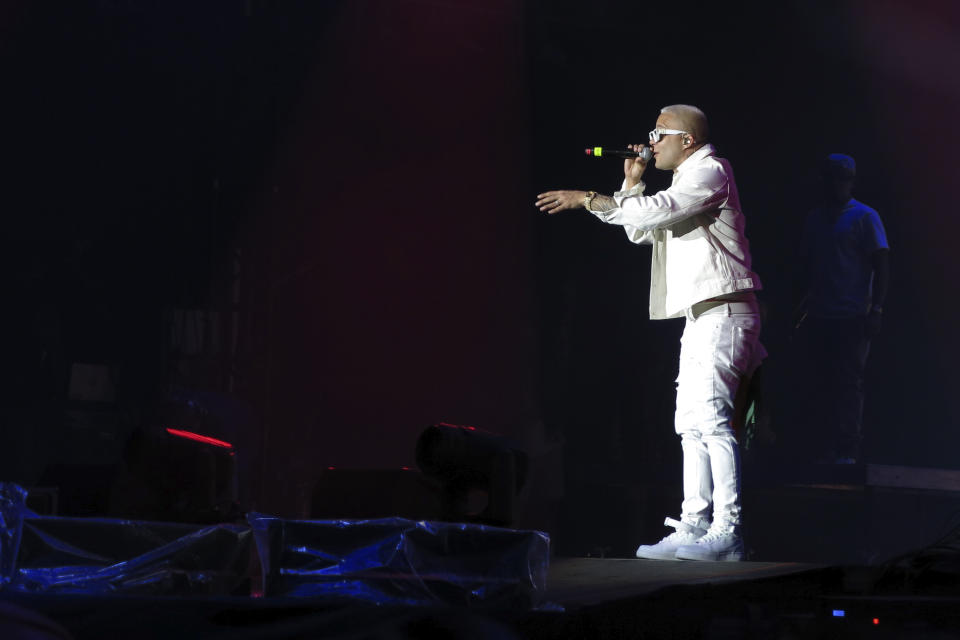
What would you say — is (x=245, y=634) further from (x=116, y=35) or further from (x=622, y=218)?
(x=116, y=35)

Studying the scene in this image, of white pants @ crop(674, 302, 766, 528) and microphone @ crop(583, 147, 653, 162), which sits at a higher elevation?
microphone @ crop(583, 147, 653, 162)

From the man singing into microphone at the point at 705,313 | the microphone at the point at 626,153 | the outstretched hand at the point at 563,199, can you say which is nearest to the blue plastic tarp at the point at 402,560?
the man singing into microphone at the point at 705,313

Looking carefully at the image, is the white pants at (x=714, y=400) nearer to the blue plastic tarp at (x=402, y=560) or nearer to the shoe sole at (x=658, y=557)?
the shoe sole at (x=658, y=557)

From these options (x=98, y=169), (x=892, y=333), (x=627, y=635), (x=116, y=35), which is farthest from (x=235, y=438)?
(x=627, y=635)

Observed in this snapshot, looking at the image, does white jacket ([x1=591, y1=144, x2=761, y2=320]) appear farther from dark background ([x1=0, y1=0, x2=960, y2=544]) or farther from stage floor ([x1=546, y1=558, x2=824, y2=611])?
dark background ([x1=0, y1=0, x2=960, y2=544])

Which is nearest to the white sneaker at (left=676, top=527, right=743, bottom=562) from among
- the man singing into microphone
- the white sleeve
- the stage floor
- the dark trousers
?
the man singing into microphone

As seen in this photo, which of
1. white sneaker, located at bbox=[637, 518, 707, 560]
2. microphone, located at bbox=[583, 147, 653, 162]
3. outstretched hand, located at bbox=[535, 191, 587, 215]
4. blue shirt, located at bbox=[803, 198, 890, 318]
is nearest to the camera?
white sneaker, located at bbox=[637, 518, 707, 560]

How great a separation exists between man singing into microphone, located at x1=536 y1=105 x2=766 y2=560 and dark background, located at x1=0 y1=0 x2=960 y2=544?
3.42 meters

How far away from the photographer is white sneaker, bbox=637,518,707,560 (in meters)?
3.57

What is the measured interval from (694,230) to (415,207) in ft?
15.6

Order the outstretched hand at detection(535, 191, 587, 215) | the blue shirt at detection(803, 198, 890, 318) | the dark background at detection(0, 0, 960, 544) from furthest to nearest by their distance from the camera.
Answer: the dark background at detection(0, 0, 960, 544) → the blue shirt at detection(803, 198, 890, 318) → the outstretched hand at detection(535, 191, 587, 215)

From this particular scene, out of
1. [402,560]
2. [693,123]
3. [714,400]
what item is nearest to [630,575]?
[402,560]

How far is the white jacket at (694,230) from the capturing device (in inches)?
145

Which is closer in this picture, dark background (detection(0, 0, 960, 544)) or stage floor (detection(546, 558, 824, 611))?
stage floor (detection(546, 558, 824, 611))
